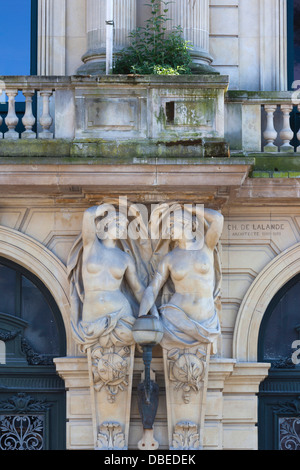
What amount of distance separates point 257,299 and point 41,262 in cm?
278

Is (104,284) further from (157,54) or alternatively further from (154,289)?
(157,54)

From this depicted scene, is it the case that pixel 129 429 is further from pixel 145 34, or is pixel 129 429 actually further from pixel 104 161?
pixel 145 34

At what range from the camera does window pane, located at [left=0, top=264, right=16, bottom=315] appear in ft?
63.4

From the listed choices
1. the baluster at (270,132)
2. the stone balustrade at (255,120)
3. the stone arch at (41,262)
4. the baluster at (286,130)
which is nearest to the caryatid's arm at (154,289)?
the stone arch at (41,262)

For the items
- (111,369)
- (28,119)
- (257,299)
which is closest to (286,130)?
(257,299)

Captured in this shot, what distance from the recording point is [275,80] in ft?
65.6

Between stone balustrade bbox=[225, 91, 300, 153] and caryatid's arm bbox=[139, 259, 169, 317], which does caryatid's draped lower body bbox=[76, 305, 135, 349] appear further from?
stone balustrade bbox=[225, 91, 300, 153]

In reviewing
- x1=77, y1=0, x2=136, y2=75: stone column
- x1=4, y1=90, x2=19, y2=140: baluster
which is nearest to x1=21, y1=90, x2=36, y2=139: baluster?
x1=4, y1=90, x2=19, y2=140: baluster

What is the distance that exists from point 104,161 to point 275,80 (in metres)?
3.07

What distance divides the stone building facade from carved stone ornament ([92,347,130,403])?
0.11 meters

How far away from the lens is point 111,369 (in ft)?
60.1

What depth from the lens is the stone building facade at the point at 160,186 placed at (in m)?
18.4

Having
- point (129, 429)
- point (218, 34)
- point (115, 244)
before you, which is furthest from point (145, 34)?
point (129, 429)

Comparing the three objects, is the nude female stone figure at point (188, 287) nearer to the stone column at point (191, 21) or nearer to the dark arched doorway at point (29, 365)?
the dark arched doorway at point (29, 365)
